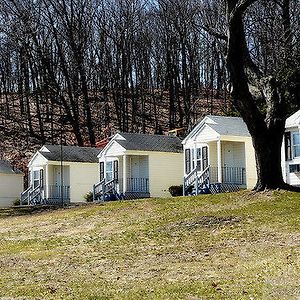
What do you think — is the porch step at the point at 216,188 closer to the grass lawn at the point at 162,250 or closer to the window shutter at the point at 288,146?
the window shutter at the point at 288,146

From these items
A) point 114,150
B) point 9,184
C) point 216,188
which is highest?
point 114,150

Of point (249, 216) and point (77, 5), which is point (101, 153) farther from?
point (77, 5)

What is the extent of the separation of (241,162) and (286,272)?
2325 centimetres

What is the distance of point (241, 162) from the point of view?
36094mm

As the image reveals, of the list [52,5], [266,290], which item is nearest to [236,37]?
[266,290]

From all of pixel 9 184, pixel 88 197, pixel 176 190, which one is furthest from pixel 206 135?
pixel 9 184

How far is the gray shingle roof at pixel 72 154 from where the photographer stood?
4391 centimetres

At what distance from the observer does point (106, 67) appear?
70750 millimetres

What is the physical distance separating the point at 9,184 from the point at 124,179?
1251 cm

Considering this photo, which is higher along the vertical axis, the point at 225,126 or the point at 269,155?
the point at 225,126

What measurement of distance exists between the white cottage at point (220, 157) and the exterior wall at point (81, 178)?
30.3 ft

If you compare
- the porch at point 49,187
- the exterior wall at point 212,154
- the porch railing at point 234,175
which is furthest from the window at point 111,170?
the porch railing at point 234,175

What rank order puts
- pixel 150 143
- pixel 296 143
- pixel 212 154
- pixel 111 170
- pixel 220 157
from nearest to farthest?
pixel 296 143
pixel 220 157
pixel 212 154
pixel 150 143
pixel 111 170

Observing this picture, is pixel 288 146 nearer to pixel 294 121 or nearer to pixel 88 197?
pixel 294 121
